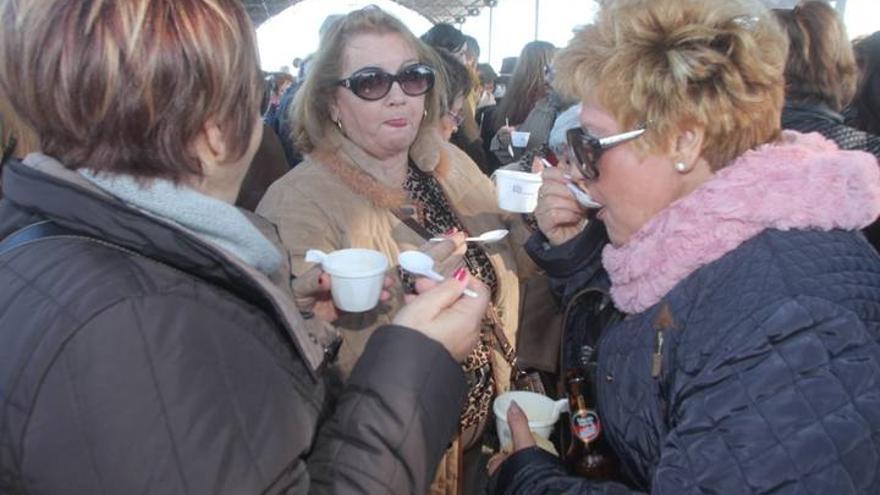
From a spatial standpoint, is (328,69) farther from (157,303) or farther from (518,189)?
(157,303)

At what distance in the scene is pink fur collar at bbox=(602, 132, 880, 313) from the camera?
1320mm

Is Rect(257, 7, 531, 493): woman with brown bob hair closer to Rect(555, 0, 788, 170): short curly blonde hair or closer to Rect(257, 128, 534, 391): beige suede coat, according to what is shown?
Rect(257, 128, 534, 391): beige suede coat

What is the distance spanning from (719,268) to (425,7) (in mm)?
44425

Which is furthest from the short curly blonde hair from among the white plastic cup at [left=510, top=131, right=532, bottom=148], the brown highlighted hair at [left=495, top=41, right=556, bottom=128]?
the brown highlighted hair at [left=495, top=41, right=556, bottom=128]

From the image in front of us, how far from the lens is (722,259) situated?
4.43 ft

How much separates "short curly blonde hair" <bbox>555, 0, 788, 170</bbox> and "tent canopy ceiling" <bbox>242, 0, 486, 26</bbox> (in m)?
31.5

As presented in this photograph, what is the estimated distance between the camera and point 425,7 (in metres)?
42.8

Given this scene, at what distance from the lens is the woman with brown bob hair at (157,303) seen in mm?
866

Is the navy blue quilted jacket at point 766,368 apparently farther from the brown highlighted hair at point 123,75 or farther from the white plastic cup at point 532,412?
the brown highlighted hair at point 123,75

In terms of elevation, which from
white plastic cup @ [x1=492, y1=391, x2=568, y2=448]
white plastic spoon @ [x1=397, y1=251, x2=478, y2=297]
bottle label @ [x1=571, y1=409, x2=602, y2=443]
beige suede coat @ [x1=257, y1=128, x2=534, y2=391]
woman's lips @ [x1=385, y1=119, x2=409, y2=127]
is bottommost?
white plastic cup @ [x1=492, y1=391, x2=568, y2=448]

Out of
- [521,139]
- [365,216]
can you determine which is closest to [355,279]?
[365,216]

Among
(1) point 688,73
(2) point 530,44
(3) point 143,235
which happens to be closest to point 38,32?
(3) point 143,235

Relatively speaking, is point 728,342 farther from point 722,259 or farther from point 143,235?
point 143,235

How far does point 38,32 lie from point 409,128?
166 centimetres
